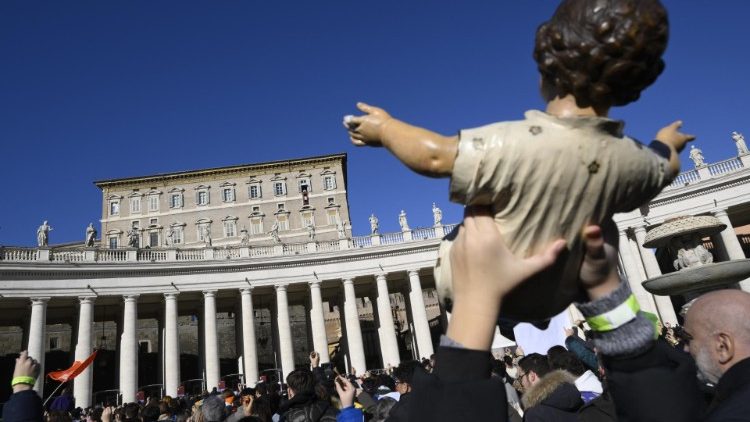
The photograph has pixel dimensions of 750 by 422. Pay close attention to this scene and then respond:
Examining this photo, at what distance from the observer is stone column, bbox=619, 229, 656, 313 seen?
121 ft

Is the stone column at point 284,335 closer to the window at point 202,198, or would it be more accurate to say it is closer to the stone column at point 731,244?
the window at point 202,198

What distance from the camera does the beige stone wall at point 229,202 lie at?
65812mm

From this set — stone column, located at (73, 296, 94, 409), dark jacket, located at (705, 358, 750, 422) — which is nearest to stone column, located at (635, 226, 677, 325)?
dark jacket, located at (705, 358, 750, 422)

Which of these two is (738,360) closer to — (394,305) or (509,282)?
(509,282)

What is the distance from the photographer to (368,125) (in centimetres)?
177

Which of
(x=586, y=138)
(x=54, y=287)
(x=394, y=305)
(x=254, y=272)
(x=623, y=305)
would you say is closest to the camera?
(x=586, y=138)

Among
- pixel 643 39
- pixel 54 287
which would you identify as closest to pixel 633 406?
pixel 643 39

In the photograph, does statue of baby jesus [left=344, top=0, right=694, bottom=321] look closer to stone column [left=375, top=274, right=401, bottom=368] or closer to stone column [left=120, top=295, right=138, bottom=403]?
stone column [left=120, top=295, right=138, bottom=403]

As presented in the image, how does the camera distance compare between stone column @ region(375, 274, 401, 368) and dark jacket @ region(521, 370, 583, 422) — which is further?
stone column @ region(375, 274, 401, 368)

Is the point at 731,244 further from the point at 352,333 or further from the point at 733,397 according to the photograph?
the point at 733,397

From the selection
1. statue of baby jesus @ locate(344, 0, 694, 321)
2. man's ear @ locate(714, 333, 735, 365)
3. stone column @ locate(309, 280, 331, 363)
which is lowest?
man's ear @ locate(714, 333, 735, 365)

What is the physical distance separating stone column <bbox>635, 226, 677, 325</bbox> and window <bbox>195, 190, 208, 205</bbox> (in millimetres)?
53603

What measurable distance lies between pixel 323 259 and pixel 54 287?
19471 mm

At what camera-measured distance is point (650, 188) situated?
166 centimetres
